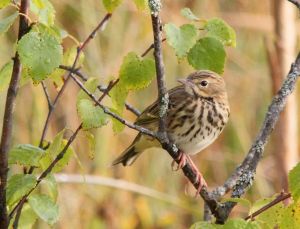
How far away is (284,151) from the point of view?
3.66 m

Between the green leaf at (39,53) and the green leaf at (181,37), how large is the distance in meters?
0.23

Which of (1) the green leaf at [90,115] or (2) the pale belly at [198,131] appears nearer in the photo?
(1) the green leaf at [90,115]

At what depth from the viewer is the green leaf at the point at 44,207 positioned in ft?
6.00

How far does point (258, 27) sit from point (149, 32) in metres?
0.74

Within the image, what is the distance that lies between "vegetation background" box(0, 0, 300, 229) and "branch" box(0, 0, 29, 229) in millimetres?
2543

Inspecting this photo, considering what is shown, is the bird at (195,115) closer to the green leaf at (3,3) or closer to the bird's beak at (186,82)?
the bird's beak at (186,82)

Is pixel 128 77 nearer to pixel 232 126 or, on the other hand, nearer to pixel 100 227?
pixel 100 227

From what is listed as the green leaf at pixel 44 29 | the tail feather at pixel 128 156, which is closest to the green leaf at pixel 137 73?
the green leaf at pixel 44 29

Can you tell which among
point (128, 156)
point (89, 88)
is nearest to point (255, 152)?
point (89, 88)

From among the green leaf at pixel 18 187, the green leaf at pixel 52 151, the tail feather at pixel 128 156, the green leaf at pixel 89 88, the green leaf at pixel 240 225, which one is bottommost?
the green leaf at pixel 240 225

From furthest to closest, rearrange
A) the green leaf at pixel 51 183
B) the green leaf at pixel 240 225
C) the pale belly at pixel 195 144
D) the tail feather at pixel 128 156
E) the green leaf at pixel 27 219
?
1. the tail feather at pixel 128 156
2. the pale belly at pixel 195 144
3. the green leaf at pixel 27 219
4. the green leaf at pixel 51 183
5. the green leaf at pixel 240 225

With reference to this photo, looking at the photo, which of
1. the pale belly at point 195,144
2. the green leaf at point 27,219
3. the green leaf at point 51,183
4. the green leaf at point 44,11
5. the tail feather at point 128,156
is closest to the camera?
the green leaf at point 44,11

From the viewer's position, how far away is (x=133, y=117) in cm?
502

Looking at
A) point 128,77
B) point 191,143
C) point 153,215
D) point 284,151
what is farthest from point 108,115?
point 153,215
